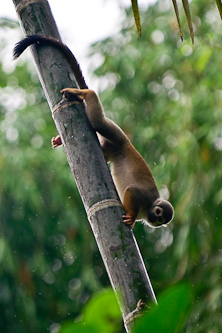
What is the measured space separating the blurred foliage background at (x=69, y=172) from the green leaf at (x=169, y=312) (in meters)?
4.48

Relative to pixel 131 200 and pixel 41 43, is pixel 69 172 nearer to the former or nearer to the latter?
pixel 131 200

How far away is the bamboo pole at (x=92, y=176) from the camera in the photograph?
4.15 feet

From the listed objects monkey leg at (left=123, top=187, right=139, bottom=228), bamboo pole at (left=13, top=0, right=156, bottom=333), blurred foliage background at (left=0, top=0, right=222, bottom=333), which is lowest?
blurred foliage background at (left=0, top=0, right=222, bottom=333)

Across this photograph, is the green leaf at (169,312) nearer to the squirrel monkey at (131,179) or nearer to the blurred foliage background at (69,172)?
the squirrel monkey at (131,179)

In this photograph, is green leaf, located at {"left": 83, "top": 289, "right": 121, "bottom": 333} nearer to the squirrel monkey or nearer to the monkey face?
the squirrel monkey

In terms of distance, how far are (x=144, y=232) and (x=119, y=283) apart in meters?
5.30

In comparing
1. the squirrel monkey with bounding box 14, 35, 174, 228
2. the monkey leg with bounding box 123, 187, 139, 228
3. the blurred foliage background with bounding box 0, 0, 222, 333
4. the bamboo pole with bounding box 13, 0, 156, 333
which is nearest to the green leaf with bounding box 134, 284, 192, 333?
the bamboo pole with bounding box 13, 0, 156, 333

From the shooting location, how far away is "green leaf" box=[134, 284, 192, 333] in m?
0.40

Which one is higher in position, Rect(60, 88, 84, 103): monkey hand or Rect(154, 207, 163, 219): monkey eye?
Rect(60, 88, 84, 103): monkey hand

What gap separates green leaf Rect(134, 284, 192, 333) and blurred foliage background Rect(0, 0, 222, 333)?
4.48 metres

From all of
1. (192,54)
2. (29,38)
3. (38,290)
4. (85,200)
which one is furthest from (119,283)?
(38,290)

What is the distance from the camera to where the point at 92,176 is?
4.59ft

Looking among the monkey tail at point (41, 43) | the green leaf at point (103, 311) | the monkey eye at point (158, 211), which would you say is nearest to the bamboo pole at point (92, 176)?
the monkey tail at point (41, 43)

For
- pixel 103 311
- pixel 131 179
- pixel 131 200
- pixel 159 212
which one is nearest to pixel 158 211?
pixel 159 212
